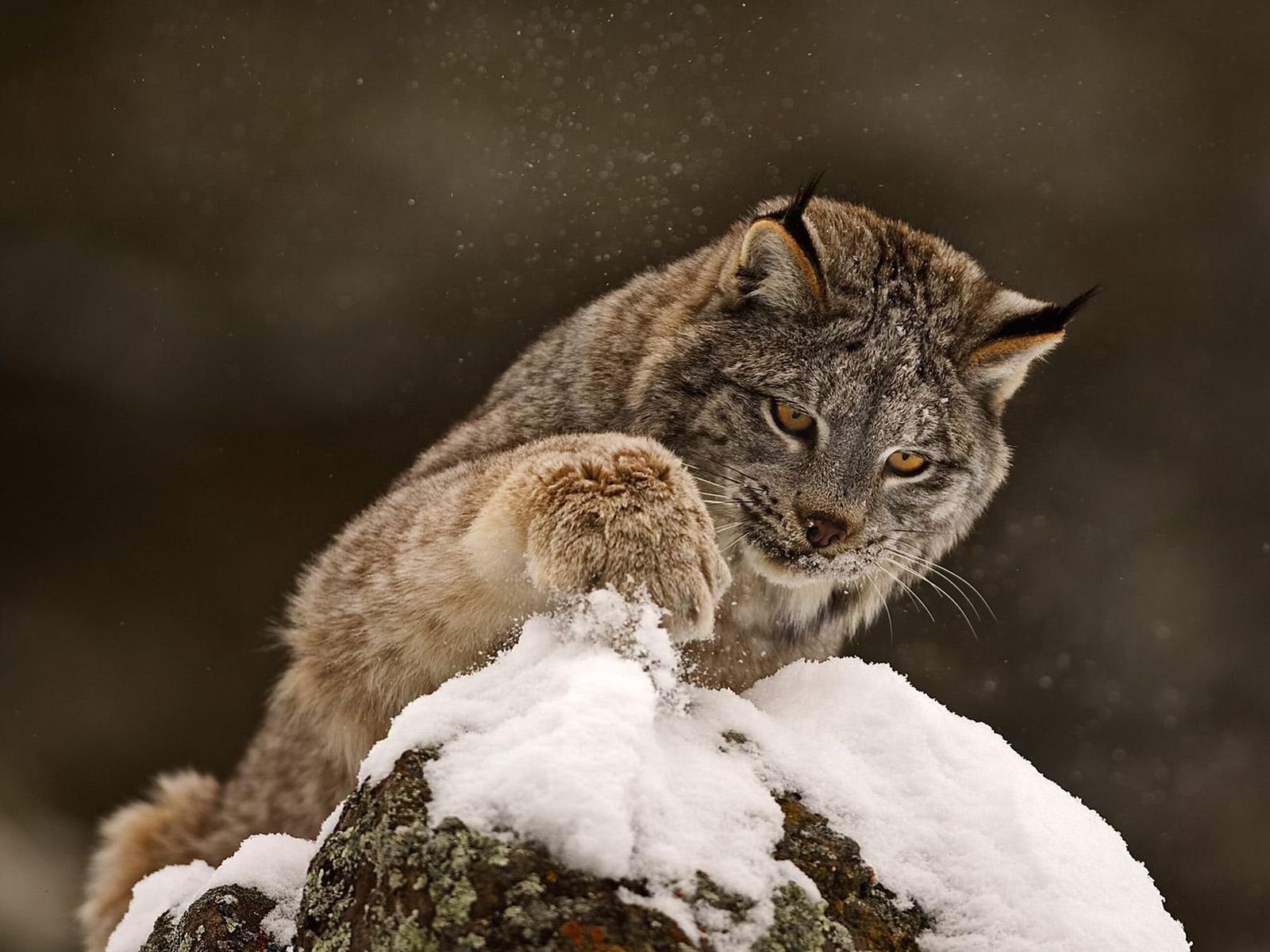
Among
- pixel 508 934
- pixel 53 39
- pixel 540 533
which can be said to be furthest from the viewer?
pixel 53 39

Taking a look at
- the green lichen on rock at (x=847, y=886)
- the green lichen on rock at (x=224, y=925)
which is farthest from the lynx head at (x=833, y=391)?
the green lichen on rock at (x=224, y=925)

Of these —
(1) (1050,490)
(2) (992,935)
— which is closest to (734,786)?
(2) (992,935)

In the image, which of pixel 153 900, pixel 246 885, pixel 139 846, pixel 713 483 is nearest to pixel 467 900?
pixel 246 885

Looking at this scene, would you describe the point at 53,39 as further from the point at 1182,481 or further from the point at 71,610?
the point at 1182,481

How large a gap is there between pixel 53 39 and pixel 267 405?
158cm

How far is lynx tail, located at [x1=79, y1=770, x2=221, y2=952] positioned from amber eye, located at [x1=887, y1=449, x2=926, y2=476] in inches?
90.9

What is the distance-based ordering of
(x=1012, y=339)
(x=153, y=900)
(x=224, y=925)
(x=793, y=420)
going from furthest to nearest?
(x=1012, y=339)
(x=793, y=420)
(x=153, y=900)
(x=224, y=925)

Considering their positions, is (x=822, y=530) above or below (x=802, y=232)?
below

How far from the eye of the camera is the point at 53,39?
14.5 feet

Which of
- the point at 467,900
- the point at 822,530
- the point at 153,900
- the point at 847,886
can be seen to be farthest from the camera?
the point at 822,530

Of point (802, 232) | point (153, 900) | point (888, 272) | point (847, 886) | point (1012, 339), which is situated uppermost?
point (802, 232)

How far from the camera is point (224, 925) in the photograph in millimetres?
1905

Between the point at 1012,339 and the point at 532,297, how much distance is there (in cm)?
235

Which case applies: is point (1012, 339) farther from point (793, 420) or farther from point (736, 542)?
point (736, 542)
